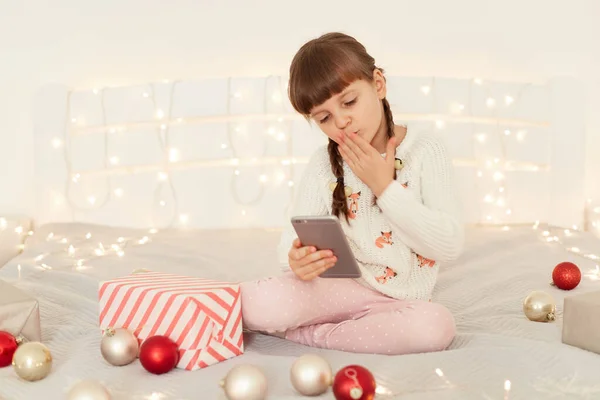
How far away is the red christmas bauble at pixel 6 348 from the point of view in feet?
3.35

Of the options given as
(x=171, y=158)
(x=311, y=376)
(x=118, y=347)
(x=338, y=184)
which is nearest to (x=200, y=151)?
(x=171, y=158)

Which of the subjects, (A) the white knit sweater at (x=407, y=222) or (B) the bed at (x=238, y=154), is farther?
(B) the bed at (x=238, y=154)

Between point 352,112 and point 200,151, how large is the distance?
45.6 inches

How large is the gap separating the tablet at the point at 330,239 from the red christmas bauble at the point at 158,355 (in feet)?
0.91

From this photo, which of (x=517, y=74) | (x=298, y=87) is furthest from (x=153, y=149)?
(x=517, y=74)

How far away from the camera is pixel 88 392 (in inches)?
33.1

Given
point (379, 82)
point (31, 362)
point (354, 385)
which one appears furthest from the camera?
point (379, 82)

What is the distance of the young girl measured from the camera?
112cm

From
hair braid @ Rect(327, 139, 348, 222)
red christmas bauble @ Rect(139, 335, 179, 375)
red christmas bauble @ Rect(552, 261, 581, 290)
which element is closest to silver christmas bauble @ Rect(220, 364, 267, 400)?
red christmas bauble @ Rect(139, 335, 179, 375)

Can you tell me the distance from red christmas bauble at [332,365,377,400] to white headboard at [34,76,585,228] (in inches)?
58.0

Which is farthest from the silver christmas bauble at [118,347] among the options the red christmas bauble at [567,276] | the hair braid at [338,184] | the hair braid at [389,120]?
the red christmas bauble at [567,276]

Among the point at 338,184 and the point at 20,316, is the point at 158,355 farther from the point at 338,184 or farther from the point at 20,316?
the point at 338,184

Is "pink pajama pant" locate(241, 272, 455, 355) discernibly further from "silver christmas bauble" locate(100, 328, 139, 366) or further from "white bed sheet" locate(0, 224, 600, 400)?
"silver christmas bauble" locate(100, 328, 139, 366)

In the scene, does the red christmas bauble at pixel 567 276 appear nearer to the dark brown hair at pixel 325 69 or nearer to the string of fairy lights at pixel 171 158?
the dark brown hair at pixel 325 69
